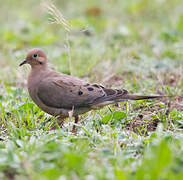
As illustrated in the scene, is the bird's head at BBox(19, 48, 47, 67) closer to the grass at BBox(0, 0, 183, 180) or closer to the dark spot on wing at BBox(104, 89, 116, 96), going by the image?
the grass at BBox(0, 0, 183, 180)

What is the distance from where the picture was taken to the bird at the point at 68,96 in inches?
170

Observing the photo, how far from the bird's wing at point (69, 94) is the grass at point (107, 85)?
18 centimetres

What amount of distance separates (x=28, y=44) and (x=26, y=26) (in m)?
0.42

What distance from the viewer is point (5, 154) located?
2.99 meters

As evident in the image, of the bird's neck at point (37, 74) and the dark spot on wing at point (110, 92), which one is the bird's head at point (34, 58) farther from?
the dark spot on wing at point (110, 92)

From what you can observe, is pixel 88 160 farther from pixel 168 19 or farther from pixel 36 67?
pixel 168 19

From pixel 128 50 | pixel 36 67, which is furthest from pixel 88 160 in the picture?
pixel 128 50

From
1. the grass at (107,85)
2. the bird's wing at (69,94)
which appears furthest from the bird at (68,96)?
the grass at (107,85)

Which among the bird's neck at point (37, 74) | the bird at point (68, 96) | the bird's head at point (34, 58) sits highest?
the bird's head at point (34, 58)

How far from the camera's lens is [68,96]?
4.34 metres

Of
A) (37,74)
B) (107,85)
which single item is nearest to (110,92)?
(37,74)

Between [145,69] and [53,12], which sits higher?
[53,12]

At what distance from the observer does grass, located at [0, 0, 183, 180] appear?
2838 mm

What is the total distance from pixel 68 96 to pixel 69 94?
24 millimetres
